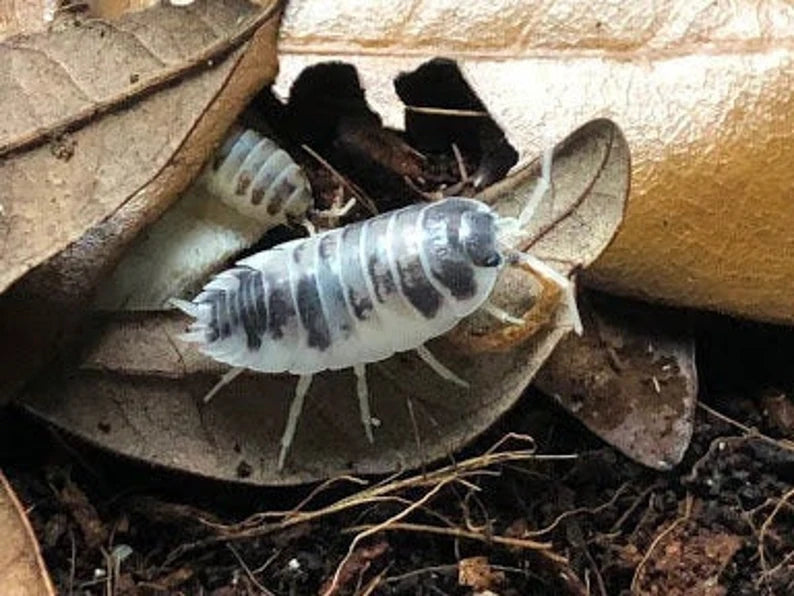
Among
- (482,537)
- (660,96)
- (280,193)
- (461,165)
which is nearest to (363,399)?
(482,537)

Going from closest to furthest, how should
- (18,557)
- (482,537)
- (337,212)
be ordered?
1. (18,557)
2. (482,537)
3. (337,212)

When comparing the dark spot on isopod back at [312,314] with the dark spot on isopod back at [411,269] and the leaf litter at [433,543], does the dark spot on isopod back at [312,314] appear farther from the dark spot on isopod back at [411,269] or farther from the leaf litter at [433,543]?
the leaf litter at [433,543]

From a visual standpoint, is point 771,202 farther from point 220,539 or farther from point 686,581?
point 220,539

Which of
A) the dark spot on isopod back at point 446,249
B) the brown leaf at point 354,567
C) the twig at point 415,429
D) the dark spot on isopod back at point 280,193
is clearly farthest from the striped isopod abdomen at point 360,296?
the brown leaf at point 354,567

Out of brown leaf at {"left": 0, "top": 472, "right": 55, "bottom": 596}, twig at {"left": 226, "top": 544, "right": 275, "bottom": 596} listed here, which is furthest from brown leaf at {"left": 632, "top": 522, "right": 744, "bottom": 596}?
Answer: brown leaf at {"left": 0, "top": 472, "right": 55, "bottom": 596}

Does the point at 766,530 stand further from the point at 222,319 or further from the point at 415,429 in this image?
the point at 222,319

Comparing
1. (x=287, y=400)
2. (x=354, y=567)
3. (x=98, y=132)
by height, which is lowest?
(x=354, y=567)
